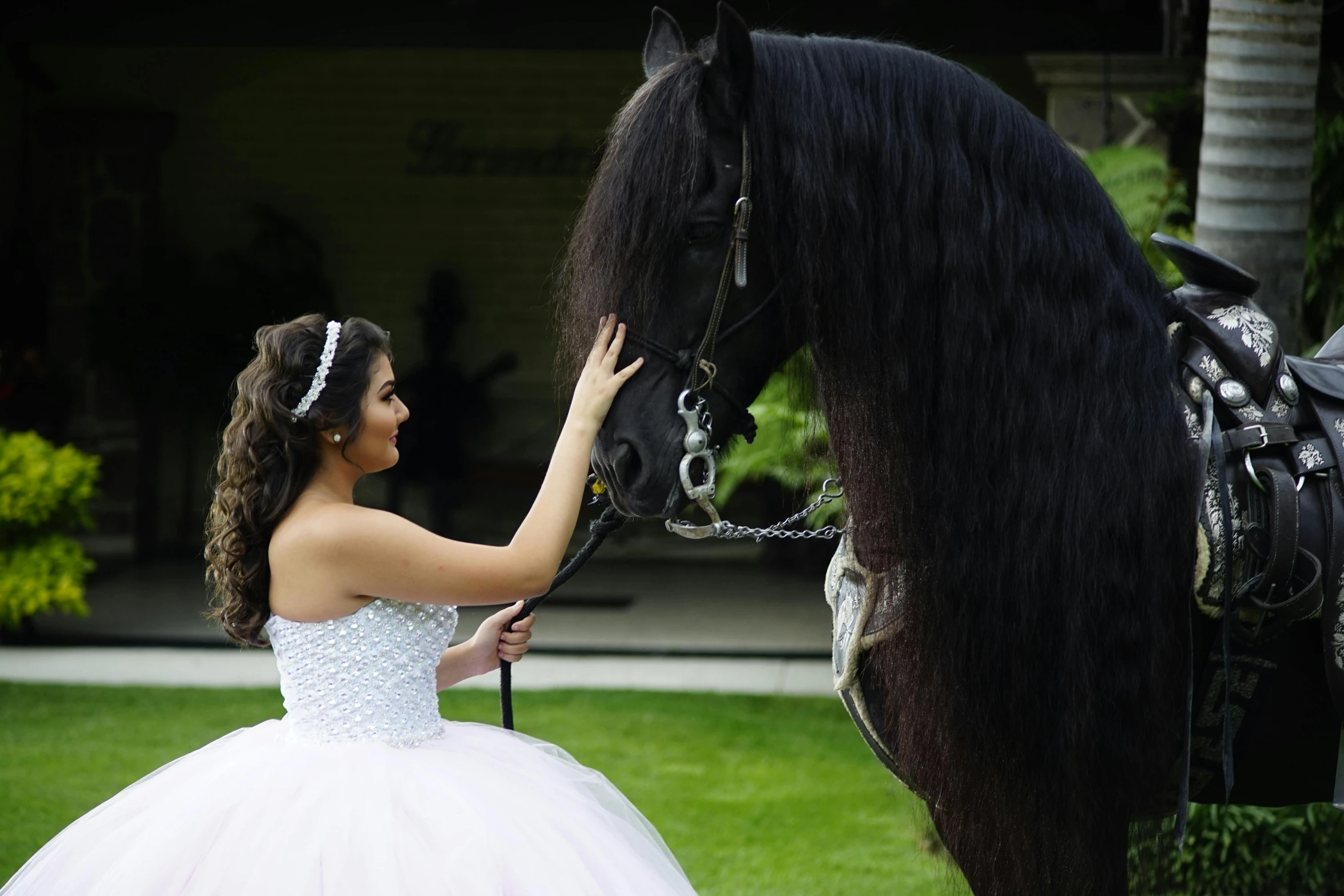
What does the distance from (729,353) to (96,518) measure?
338 inches

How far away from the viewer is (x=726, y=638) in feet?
22.7

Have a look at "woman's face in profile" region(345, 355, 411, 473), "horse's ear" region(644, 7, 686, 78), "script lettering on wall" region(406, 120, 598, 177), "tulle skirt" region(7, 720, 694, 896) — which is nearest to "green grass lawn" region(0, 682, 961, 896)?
"tulle skirt" region(7, 720, 694, 896)

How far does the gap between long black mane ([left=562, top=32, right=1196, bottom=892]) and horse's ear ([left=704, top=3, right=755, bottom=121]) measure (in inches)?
0.8

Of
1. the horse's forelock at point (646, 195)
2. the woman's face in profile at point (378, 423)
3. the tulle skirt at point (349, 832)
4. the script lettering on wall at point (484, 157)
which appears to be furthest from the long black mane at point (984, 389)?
the script lettering on wall at point (484, 157)

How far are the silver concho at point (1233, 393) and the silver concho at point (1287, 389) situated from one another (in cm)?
8

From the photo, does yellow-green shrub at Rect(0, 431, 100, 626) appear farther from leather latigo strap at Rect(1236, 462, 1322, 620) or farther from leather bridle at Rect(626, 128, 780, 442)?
leather latigo strap at Rect(1236, 462, 1322, 620)

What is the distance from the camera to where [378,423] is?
1943mm

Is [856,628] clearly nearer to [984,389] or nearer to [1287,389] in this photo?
[984,389]

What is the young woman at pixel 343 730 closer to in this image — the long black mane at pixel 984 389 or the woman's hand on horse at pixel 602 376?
the woman's hand on horse at pixel 602 376

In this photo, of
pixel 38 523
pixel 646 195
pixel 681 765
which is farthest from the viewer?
pixel 38 523

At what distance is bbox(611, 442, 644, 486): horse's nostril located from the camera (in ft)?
5.58

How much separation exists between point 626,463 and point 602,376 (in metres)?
0.13

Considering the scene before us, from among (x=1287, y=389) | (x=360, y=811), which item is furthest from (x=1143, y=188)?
(x=360, y=811)

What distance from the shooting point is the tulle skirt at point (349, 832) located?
175 cm
